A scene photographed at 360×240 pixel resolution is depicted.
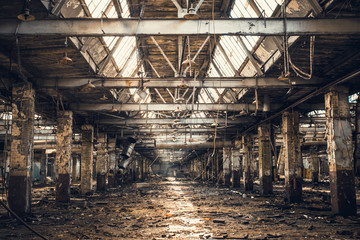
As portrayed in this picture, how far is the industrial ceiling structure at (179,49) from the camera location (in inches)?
274

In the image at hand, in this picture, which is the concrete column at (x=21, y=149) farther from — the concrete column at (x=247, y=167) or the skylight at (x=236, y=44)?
the concrete column at (x=247, y=167)

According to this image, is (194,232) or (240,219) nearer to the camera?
(194,232)

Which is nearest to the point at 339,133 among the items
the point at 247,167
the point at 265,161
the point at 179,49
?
the point at 179,49

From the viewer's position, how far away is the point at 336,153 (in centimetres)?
1032

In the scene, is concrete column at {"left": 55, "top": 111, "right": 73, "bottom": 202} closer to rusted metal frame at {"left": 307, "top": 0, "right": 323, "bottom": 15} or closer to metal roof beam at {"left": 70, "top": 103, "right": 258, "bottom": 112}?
metal roof beam at {"left": 70, "top": 103, "right": 258, "bottom": 112}

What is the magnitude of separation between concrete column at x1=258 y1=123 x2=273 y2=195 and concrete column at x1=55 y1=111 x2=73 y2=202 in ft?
34.0

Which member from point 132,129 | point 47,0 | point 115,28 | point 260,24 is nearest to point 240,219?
point 260,24

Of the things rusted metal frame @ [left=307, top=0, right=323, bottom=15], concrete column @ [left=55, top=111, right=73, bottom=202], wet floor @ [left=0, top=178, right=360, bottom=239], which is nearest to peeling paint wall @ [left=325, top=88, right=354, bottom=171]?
wet floor @ [left=0, top=178, right=360, bottom=239]

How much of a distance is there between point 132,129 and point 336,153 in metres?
14.2

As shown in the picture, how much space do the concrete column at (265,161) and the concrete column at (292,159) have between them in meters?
3.16

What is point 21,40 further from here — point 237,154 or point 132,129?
point 237,154

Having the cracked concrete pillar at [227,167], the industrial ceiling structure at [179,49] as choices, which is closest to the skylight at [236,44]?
the industrial ceiling structure at [179,49]

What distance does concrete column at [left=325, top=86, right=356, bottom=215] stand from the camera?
10102 millimetres

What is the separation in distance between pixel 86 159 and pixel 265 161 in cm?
1054
